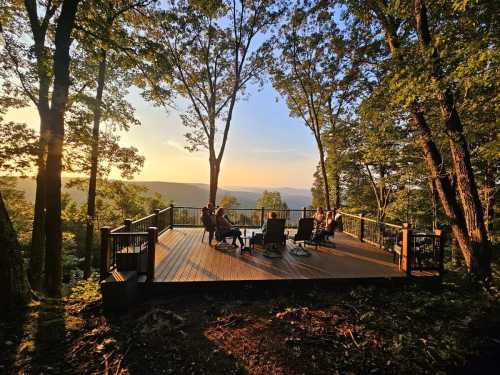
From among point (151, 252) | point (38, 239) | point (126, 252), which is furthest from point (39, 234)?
point (151, 252)

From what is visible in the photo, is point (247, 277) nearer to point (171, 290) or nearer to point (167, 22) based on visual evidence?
point (171, 290)

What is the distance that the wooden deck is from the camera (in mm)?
4078

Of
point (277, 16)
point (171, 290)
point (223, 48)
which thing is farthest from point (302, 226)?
point (277, 16)

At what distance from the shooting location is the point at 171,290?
12.1 ft

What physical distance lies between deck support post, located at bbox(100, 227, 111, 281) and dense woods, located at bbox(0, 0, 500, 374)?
2.93ft

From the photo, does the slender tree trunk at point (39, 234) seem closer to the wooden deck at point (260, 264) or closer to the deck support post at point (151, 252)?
the wooden deck at point (260, 264)

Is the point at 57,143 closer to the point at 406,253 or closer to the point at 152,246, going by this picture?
the point at 152,246

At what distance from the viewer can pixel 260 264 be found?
15.7 ft

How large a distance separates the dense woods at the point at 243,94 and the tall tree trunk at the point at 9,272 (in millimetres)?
19

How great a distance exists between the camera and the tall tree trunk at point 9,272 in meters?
2.76

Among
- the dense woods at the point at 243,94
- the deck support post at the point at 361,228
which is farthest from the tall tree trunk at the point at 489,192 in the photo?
the deck support post at the point at 361,228

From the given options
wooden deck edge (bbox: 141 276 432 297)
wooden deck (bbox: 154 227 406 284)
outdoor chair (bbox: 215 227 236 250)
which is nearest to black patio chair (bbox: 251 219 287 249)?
wooden deck (bbox: 154 227 406 284)

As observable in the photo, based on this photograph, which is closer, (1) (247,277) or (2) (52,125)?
(1) (247,277)

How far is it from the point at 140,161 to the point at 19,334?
7473 millimetres
